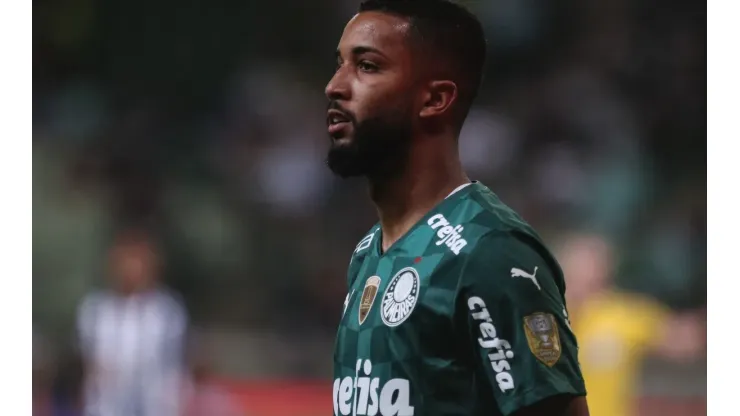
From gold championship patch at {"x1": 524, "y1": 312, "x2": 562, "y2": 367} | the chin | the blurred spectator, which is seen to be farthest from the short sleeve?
the blurred spectator

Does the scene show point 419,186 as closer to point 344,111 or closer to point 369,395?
point 344,111

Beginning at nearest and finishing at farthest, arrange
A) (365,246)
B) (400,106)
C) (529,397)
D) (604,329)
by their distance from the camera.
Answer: (529,397), (400,106), (365,246), (604,329)

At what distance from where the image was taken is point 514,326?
199cm

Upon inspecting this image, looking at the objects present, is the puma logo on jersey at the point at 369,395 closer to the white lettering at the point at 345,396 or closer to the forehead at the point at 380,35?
the white lettering at the point at 345,396

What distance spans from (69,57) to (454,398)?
6330 millimetres

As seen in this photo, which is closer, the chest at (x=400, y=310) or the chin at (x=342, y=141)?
the chest at (x=400, y=310)

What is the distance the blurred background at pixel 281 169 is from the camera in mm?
7215

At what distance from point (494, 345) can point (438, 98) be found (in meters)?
0.58

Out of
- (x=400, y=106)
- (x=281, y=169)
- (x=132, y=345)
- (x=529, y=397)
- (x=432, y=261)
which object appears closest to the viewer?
(x=529, y=397)

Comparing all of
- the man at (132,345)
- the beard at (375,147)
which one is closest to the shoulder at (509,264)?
the beard at (375,147)

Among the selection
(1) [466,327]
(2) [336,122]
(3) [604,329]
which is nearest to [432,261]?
(1) [466,327]

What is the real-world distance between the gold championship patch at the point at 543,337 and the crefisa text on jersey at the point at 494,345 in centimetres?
5

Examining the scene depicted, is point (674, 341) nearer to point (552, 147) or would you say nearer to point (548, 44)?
point (552, 147)

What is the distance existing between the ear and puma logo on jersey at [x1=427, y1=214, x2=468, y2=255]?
225 mm
